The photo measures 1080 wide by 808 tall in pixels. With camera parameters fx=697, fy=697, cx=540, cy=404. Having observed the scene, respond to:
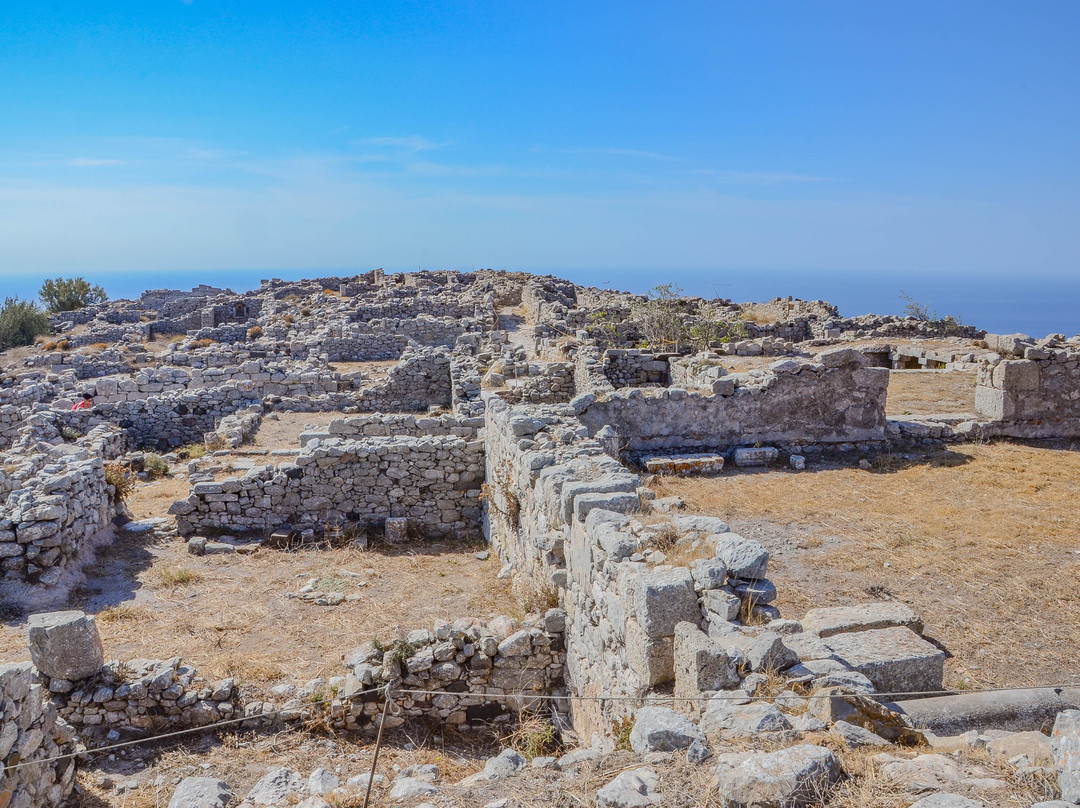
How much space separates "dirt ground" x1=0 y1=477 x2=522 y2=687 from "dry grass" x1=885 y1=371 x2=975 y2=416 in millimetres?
9421

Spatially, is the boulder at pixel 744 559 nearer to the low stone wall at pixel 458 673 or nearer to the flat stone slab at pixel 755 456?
the low stone wall at pixel 458 673

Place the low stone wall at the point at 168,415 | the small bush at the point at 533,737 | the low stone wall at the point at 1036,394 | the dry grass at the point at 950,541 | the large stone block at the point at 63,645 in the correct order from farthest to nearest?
1. the low stone wall at the point at 168,415
2. the low stone wall at the point at 1036,394
3. the dry grass at the point at 950,541
4. the large stone block at the point at 63,645
5. the small bush at the point at 533,737

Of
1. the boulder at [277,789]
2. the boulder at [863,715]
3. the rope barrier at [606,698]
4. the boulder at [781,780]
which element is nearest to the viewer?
the boulder at [781,780]

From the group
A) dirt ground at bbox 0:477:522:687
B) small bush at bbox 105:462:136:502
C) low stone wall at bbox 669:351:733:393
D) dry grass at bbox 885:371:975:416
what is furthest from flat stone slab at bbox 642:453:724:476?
small bush at bbox 105:462:136:502

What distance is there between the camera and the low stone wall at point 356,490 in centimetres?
1027

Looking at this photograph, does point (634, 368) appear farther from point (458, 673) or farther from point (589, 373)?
point (458, 673)

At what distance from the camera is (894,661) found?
4402 mm

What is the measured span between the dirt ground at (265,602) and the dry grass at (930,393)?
9421 mm

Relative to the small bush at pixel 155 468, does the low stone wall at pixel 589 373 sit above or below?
above

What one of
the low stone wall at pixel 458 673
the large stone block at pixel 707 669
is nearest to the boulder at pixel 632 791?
the large stone block at pixel 707 669

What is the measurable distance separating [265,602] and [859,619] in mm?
6396

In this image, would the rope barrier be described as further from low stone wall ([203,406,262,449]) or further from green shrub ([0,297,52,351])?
green shrub ([0,297,52,351])

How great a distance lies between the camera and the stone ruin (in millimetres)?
4164

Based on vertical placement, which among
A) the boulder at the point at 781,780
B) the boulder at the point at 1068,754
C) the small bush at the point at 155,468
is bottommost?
the small bush at the point at 155,468
